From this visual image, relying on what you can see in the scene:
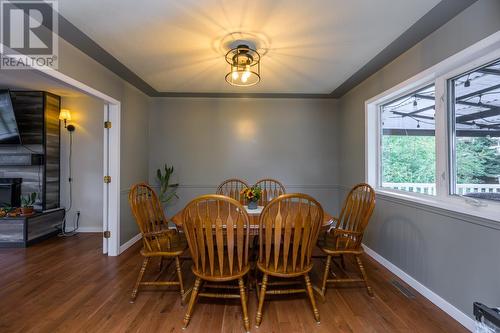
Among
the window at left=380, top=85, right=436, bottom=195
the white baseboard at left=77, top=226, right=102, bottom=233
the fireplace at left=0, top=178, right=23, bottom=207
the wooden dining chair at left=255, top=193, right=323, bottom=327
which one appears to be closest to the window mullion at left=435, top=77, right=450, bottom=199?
the window at left=380, top=85, right=436, bottom=195

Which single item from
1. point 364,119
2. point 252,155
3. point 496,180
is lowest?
point 496,180

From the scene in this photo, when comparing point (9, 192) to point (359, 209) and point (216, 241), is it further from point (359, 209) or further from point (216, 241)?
point (359, 209)

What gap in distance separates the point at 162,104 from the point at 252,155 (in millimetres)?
1797

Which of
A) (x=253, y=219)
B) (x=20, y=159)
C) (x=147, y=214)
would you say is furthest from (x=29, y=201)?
(x=253, y=219)

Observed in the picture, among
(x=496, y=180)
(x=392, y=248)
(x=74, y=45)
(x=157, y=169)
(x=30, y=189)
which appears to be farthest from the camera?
(x=157, y=169)

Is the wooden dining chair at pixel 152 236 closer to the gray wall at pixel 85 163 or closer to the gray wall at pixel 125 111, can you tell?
the gray wall at pixel 125 111

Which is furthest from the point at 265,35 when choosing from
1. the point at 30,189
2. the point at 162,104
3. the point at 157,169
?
the point at 30,189

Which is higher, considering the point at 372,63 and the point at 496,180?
the point at 372,63

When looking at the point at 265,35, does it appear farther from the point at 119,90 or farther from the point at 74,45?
the point at 119,90

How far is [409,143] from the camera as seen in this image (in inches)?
100

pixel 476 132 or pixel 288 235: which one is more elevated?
pixel 476 132

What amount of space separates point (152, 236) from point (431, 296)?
8.31 feet

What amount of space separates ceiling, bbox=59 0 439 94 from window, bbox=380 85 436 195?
0.67m

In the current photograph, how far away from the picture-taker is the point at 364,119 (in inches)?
125
